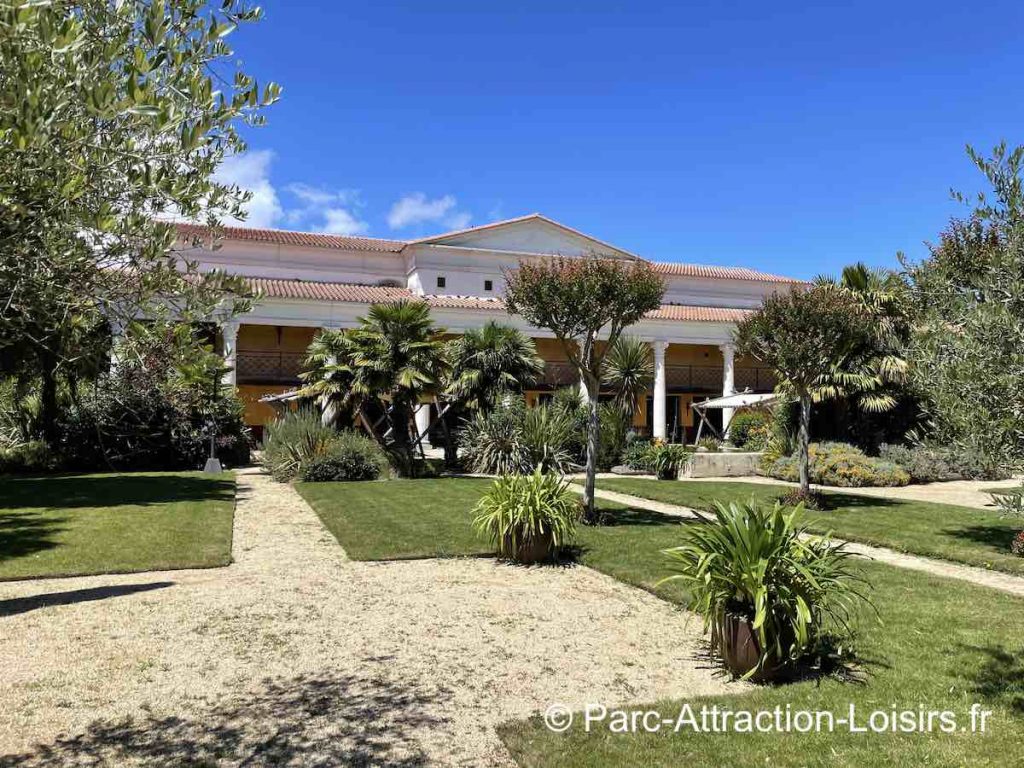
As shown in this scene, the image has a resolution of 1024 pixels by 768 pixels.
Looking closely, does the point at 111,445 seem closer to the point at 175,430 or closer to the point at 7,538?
the point at 175,430

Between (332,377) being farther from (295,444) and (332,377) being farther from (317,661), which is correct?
(317,661)

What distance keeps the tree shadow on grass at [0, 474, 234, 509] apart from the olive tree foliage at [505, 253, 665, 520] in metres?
7.08

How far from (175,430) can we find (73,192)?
19144 mm

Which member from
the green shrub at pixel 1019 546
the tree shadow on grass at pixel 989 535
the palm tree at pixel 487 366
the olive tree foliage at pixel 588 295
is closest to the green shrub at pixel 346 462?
the palm tree at pixel 487 366

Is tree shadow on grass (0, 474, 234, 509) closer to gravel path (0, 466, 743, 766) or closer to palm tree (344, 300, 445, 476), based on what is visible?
palm tree (344, 300, 445, 476)

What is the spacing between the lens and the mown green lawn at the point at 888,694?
12.3 feet

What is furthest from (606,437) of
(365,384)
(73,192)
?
(73,192)

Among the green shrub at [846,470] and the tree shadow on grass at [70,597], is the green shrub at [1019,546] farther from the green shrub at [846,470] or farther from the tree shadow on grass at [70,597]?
the tree shadow on grass at [70,597]

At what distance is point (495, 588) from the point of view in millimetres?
7441

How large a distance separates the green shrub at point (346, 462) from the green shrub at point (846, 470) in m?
10.8

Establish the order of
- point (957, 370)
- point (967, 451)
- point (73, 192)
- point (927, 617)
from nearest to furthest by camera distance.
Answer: point (73, 192)
point (957, 370)
point (967, 451)
point (927, 617)

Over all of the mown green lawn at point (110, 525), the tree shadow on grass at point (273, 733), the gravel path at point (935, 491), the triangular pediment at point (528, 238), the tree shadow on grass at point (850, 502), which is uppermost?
the triangular pediment at point (528, 238)

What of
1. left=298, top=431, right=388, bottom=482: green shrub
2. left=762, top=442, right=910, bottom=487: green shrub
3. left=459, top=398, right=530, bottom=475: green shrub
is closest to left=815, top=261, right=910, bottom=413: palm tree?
left=762, top=442, right=910, bottom=487: green shrub

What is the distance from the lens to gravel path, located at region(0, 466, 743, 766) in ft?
12.8
